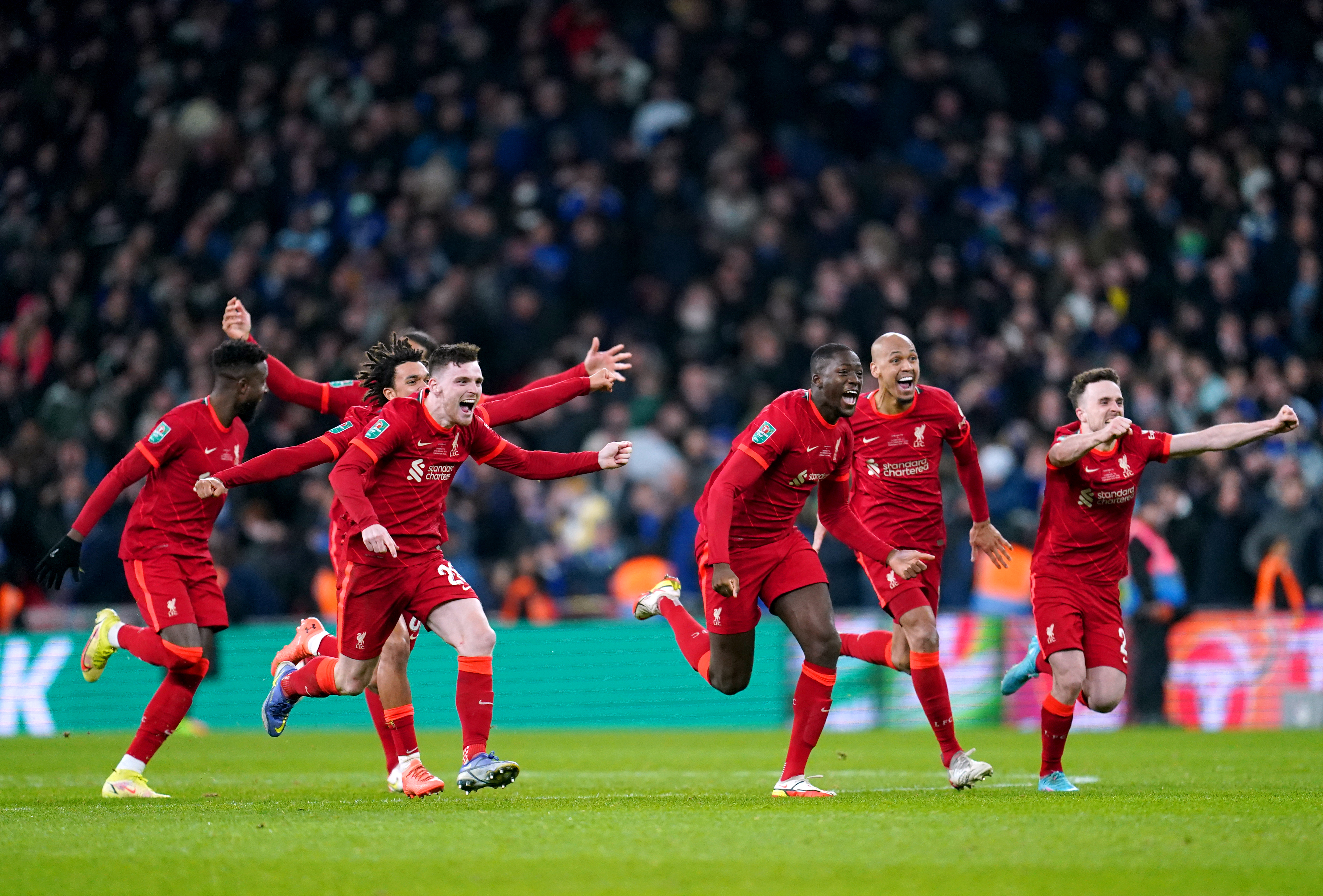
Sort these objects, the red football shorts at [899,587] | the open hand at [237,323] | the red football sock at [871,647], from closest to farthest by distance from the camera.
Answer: the red football shorts at [899,587] < the red football sock at [871,647] < the open hand at [237,323]

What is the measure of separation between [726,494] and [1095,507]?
2.11m

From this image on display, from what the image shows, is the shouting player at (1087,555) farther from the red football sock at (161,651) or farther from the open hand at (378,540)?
the red football sock at (161,651)

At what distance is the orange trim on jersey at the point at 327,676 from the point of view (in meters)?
9.02

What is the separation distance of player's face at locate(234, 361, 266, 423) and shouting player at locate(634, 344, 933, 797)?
9.30 feet

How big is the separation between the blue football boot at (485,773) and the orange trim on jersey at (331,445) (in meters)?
1.85

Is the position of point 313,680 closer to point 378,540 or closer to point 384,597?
point 384,597

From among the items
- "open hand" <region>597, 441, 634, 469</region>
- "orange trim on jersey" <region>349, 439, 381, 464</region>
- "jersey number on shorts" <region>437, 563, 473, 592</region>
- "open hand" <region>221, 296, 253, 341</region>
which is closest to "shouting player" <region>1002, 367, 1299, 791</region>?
"jersey number on shorts" <region>437, 563, 473, 592</region>

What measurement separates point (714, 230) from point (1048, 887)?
51.9 feet

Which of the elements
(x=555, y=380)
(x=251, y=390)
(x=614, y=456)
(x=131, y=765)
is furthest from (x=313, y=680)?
(x=555, y=380)

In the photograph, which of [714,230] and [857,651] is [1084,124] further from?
[857,651]

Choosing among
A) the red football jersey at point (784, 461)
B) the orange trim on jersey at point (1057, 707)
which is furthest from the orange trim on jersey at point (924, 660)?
the red football jersey at point (784, 461)

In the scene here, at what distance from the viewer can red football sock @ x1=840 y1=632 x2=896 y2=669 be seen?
9.98 meters

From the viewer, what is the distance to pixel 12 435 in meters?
19.5

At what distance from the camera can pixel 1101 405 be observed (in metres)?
8.93
